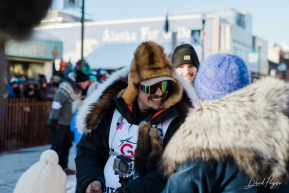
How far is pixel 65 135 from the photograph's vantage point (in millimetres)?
6211

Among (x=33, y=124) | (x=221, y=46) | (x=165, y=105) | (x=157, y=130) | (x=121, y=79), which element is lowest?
(x=33, y=124)

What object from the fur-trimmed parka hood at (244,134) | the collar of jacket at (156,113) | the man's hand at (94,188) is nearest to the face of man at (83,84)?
the collar of jacket at (156,113)

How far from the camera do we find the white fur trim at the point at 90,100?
101 inches

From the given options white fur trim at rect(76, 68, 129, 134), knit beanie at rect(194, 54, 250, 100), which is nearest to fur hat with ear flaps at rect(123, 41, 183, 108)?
white fur trim at rect(76, 68, 129, 134)

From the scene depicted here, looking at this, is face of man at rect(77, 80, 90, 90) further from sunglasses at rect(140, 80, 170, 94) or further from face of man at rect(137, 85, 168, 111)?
sunglasses at rect(140, 80, 170, 94)

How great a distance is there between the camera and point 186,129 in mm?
1659

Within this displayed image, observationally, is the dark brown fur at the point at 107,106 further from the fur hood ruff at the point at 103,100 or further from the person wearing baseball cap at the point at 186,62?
the person wearing baseball cap at the point at 186,62

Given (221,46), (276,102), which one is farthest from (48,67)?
(221,46)

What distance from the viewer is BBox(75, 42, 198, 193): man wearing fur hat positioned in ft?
7.47

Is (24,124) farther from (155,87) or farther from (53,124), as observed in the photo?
(155,87)

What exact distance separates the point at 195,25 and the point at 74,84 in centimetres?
2411

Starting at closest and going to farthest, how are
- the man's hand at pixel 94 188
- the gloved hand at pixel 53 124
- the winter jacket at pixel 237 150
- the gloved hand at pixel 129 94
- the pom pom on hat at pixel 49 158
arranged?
1. the winter jacket at pixel 237 150
2. the man's hand at pixel 94 188
3. the gloved hand at pixel 129 94
4. the pom pom on hat at pixel 49 158
5. the gloved hand at pixel 53 124

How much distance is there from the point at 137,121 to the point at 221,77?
0.90m

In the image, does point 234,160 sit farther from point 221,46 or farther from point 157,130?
point 221,46
